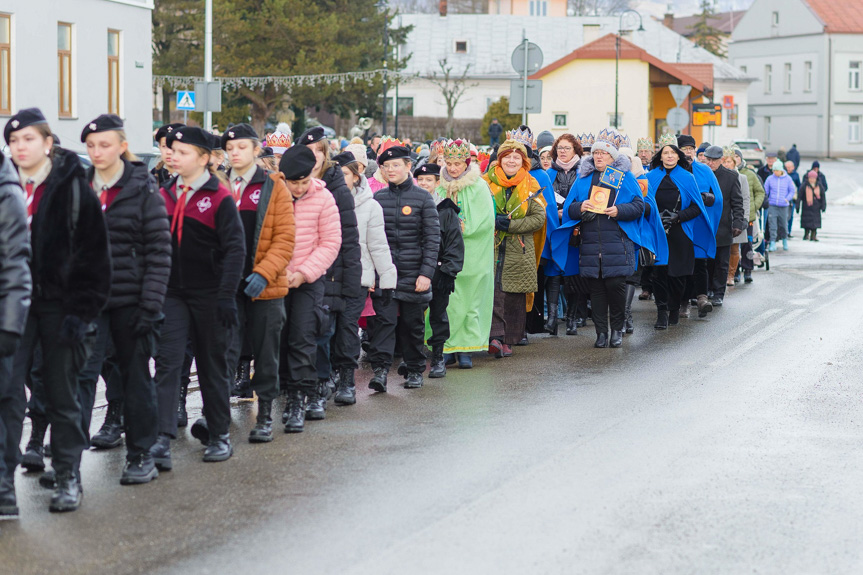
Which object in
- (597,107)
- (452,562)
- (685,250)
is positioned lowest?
(452,562)

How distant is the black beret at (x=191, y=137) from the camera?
7234 mm

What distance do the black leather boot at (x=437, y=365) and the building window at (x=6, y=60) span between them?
2181cm

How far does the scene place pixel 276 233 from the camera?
789 cm

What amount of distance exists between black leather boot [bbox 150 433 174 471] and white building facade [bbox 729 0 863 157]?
3229 inches

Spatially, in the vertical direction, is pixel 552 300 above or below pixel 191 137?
below

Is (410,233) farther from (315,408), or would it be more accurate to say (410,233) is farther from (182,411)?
(182,411)

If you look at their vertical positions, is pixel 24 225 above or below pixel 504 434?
above

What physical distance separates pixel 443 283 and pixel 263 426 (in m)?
2.83

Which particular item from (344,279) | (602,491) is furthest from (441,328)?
(602,491)

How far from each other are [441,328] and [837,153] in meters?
81.2

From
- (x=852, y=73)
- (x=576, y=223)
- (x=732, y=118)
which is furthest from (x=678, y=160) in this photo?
(x=852, y=73)

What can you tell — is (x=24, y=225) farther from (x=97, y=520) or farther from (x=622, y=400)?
(x=622, y=400)

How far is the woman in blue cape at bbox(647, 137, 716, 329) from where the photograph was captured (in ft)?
46.1

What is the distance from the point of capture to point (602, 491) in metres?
6.76
